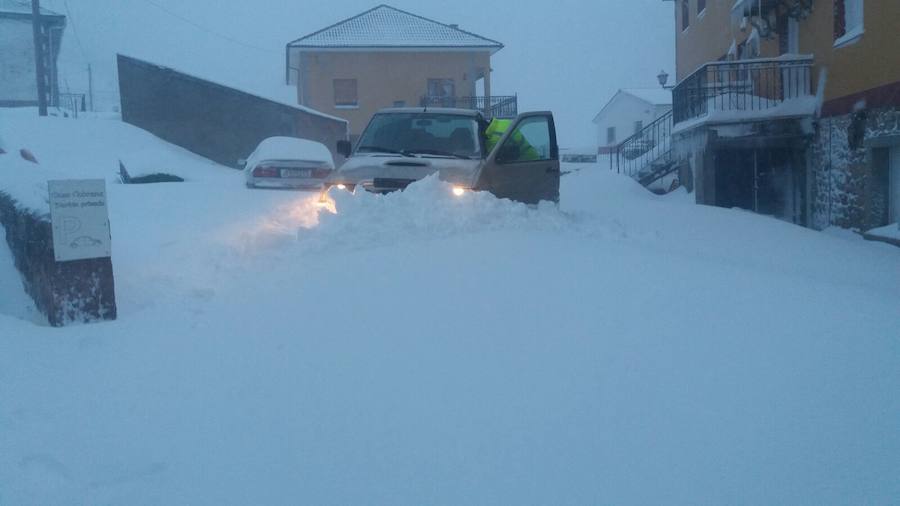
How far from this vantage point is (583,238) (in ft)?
24.3

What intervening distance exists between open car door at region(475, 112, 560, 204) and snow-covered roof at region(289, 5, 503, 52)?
24.9m

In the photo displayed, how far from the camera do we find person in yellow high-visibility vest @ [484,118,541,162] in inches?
359

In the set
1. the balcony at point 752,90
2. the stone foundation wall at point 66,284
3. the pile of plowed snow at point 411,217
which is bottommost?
the stone foundation wall at point 66,284

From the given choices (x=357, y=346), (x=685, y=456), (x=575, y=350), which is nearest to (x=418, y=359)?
(x=357, y=346)

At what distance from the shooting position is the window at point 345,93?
33875mm

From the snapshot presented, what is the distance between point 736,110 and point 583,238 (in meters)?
9.55

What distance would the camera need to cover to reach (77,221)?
529 cm

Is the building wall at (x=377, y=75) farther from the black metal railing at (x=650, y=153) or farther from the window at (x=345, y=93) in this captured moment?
the black metal railing at (x=650, y=153)

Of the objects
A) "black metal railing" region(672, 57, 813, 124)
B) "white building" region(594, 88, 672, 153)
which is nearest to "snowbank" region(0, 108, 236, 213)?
"black metal railing" region(672, 57, 813, 124)

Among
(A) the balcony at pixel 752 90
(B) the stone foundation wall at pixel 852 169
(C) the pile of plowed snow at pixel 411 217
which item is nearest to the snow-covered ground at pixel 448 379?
(C) the pile of plowed snow at pixel 411 217

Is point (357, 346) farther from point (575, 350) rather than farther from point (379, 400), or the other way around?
point (575, 350)

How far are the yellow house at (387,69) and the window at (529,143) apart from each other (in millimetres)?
23787

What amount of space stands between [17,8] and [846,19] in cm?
3697

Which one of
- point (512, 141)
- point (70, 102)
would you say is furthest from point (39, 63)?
point (512, 141)
